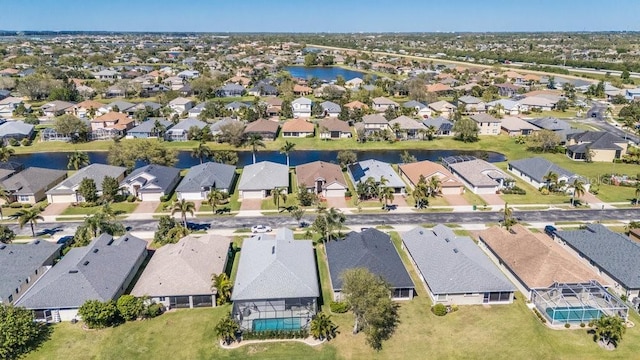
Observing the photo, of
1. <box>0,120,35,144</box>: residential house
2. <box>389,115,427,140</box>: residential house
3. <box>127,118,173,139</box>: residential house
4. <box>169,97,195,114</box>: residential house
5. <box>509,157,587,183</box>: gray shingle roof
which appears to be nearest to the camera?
<box>509,157,587,183</box>: gray shingle roof

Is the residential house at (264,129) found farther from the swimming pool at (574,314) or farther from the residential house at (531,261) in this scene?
the swimming pool at (574,314)

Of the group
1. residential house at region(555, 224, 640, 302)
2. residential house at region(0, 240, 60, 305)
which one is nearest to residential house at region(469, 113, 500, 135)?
residential house at region(555, 224, 640, 302)

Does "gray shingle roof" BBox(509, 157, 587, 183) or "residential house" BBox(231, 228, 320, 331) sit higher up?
"gray shingle roof" BBox(509, 157, 587, 183)

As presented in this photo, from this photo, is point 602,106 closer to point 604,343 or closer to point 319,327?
point 604,343

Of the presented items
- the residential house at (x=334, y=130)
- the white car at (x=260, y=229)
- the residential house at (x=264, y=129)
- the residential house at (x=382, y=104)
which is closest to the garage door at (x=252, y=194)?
the white car at (x=260, y=229)

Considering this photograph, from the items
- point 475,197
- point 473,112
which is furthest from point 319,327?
point 473,112

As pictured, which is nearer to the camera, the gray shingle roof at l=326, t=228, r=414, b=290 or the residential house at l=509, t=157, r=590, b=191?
the gray shingle roof at l=326, t=228, r=414, b=290

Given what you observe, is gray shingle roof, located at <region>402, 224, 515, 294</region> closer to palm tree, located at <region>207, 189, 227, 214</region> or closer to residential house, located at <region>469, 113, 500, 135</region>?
palm tree, located at <region>207, 189, 227, 214</region>
